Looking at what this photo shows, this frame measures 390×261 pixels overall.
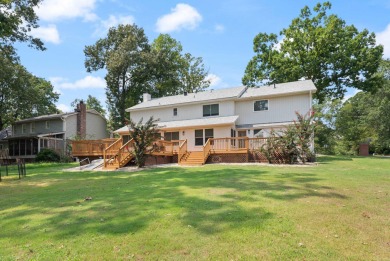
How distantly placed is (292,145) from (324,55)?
1907 cm

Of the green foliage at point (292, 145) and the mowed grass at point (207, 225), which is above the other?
the green foliage at point (292, 145)

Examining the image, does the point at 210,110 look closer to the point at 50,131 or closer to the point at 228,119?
the point at 228,119

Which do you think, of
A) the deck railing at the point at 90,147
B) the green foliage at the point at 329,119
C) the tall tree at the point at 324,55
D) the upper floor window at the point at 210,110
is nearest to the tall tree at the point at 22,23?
the deck railing at the point at 90,147

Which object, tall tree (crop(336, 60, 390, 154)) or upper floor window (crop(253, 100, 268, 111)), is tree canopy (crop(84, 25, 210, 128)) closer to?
upper floor window (crop(253, 100, 268, 111))

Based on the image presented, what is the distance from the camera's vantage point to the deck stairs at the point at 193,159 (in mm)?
17438

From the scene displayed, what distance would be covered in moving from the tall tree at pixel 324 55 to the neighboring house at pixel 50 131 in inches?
885

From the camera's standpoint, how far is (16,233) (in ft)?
15.7

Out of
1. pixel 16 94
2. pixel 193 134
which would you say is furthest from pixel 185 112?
pixel 16 94

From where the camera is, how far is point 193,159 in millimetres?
17953

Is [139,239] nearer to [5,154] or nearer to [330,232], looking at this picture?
[330,232]

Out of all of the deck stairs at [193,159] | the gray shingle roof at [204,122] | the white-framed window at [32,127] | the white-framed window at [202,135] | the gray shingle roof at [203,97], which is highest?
the gray shingle roof at [203,97]

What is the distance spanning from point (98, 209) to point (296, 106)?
18.4m

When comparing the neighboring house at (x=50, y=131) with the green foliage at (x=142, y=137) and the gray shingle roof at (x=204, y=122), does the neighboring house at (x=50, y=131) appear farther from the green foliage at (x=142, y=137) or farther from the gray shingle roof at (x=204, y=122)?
the green foliage at (x=142, y=137)

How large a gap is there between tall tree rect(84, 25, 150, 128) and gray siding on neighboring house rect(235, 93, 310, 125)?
820 inches
